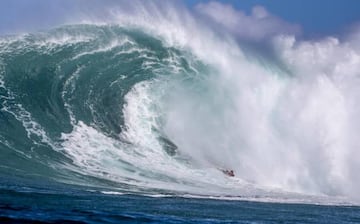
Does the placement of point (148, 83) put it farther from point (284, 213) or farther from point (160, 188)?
point (284, 213)

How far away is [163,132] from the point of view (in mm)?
29344

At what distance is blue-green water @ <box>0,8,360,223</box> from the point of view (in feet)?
62.1

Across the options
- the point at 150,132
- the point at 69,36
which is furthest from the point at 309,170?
the point at 69,36

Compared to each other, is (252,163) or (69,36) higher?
(69,36)

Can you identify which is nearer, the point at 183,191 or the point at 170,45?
the point at 183,191

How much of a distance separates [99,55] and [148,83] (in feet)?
10.4

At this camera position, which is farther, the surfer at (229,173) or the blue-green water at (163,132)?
the surfer at (229,173)

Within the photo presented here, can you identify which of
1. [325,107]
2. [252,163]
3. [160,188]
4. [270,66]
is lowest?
[160,188]

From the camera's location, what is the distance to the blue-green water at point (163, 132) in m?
18.9

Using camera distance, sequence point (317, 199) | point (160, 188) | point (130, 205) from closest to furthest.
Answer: point (130, 205) → point (160, 188) → point (317, 199)

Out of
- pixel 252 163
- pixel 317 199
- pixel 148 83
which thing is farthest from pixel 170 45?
pixel 317 199

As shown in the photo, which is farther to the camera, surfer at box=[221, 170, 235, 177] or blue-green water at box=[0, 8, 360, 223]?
surfer at box=[221, 170, 235, 177]

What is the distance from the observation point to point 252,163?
96.2ft

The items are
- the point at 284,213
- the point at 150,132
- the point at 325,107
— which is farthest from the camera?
the point at 325,107
